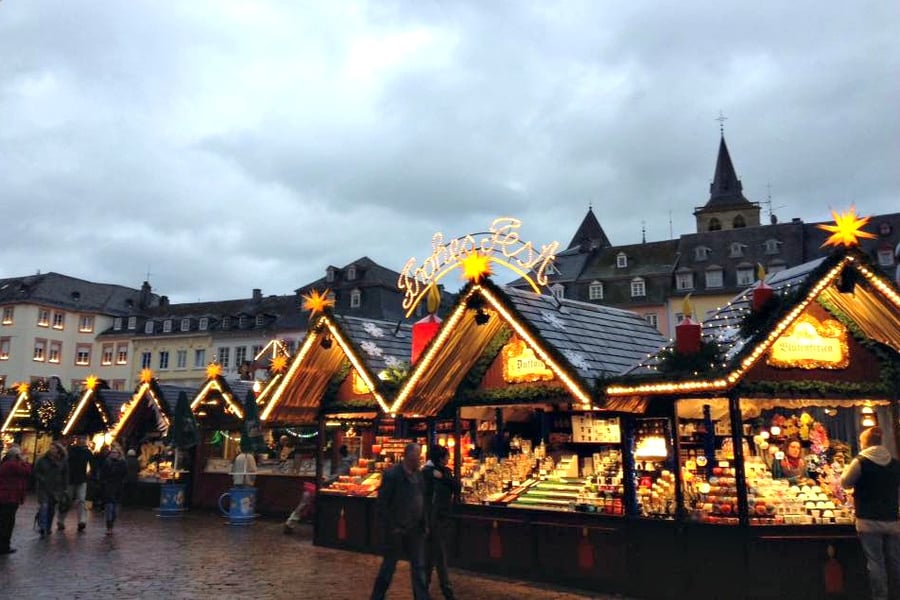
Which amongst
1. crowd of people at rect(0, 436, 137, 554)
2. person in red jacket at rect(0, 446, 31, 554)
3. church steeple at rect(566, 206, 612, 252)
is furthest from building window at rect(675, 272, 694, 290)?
person in red jacket at rect(0, 446, 31, 554)

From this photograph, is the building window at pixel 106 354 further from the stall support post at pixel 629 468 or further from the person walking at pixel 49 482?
the stall support post at pixel 629 468

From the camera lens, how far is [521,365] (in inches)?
472

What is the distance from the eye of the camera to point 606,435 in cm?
1265

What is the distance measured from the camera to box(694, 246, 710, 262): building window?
47625 mm

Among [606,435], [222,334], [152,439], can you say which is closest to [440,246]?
[606,435]

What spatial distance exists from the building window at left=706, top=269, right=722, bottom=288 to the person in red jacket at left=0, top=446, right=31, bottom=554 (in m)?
40.4

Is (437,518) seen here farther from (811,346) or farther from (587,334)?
(811,346)

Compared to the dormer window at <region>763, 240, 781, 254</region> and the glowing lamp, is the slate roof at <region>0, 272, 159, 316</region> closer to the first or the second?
the dormer window at <region>763, 240, 781, 254</region>

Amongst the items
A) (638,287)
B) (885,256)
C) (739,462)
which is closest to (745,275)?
(638,287)

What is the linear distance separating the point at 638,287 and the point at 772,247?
8535 millimetres

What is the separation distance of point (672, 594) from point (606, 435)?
137 inches

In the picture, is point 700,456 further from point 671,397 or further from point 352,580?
point 352,580

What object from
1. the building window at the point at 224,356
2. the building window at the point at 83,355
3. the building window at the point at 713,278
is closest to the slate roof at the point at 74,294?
the building window at the point at 83,355

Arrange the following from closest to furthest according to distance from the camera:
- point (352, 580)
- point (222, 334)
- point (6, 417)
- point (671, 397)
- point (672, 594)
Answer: point (672, 594)
point (671, 397)
point (352, 580)
point (6, 417)
point (222, 334)
